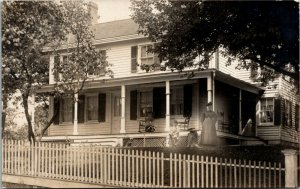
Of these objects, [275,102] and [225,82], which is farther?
[275,102]

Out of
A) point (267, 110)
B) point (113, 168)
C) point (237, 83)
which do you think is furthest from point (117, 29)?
point (113, 168)

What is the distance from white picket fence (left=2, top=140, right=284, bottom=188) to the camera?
32.6ft

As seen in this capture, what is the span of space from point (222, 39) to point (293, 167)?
427 cm

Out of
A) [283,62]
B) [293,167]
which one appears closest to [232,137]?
[283,62]

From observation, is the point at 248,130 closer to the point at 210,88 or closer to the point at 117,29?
the point at 210,88

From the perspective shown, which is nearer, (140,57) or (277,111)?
(140,57)

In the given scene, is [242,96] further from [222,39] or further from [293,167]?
[293,167]

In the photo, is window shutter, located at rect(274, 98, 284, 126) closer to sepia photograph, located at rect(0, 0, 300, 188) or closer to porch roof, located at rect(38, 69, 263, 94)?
sepia photograph, located at rect(0, 0, 300, 188)

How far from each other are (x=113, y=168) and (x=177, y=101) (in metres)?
9.89

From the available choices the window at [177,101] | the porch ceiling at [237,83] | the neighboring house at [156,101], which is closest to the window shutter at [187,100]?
the neighboring house at [156,101]

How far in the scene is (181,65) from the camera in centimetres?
1415

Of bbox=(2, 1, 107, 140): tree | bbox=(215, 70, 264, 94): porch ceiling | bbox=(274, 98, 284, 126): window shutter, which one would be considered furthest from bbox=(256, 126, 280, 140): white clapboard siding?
bbox=(2, 1, 107, 140): tree

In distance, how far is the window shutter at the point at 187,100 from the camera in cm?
1967

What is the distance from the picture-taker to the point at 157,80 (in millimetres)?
19469
